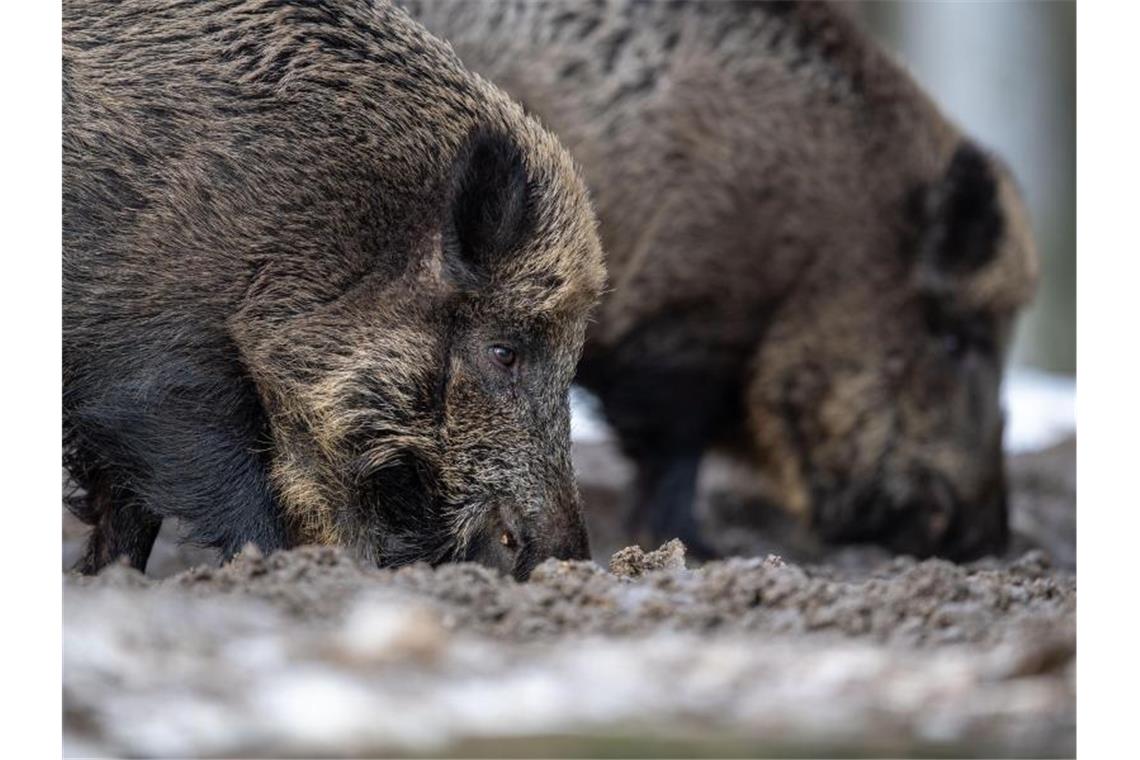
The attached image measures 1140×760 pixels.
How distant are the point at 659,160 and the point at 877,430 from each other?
1590mm

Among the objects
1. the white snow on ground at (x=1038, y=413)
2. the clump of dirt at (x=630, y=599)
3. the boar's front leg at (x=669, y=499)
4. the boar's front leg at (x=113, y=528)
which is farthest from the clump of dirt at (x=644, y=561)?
the white snow on ground at (x=1038, y=413)

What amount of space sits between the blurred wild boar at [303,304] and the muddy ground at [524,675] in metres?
0.65

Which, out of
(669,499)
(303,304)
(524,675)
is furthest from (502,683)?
(669,499)

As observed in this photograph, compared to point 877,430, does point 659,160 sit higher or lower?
higher

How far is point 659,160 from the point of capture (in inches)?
249

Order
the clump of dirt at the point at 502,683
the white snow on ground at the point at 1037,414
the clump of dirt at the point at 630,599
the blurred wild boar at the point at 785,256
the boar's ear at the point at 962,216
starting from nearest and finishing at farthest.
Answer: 1. the clump of dirt at the point at 502,683
2. the clump of dirt at the point at 630,599
3. the blurred wild boar at the point at 785,256
4. the boar's ear at the point at 962,216
5. the white snow on ground at the point at 1037,414

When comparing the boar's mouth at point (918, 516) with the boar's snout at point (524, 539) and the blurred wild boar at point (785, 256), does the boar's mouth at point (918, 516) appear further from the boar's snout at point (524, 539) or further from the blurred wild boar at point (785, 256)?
the boar's snout at point (524, 539)

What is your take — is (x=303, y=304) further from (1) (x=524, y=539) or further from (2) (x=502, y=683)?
(2) (x=502, y=683)

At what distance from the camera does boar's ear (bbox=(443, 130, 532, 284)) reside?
4043 mm

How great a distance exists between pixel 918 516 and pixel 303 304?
3.80 m

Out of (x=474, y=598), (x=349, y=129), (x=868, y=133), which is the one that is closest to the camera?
(x=474, y=598)

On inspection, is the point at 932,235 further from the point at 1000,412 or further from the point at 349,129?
the point at 349,129

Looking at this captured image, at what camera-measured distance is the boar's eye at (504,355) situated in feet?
13.4
